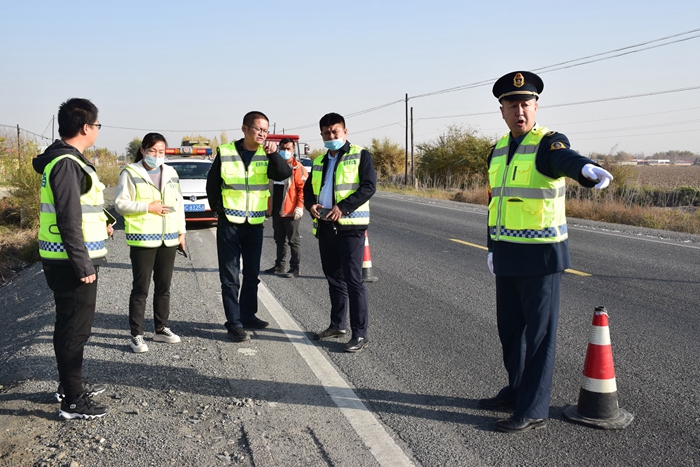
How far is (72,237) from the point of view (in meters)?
3.81

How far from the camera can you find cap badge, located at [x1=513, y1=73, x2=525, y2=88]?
3682 millimetres

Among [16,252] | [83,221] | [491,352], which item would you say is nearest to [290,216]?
[491,352]

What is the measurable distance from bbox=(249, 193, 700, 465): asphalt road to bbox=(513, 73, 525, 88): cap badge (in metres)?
2.06

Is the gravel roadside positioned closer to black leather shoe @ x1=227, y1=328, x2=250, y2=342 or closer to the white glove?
black leather shoe @ x1=227, y1=328, x2=250, y2=342

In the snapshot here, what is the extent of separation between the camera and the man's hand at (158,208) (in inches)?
207

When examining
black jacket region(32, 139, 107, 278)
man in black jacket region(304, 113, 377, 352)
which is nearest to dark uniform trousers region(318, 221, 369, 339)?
man in black jacket region(304, 113, 377, 352)

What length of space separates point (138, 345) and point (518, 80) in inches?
143

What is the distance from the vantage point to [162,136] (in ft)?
17.6

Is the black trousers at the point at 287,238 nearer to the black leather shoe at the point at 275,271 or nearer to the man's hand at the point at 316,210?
the black leather shoe at the point at 275,271

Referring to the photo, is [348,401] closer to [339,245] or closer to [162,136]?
[339,245]

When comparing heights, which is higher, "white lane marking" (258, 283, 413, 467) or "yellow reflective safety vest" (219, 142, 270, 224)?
"yellow reflective safety vest" (219, 142, 270, 224)

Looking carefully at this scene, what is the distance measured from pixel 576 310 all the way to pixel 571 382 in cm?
229

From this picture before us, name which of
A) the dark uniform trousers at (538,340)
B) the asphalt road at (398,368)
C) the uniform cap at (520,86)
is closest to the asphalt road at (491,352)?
the asphalt road at (398,368)

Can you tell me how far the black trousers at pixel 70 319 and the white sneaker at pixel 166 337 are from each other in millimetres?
1438
